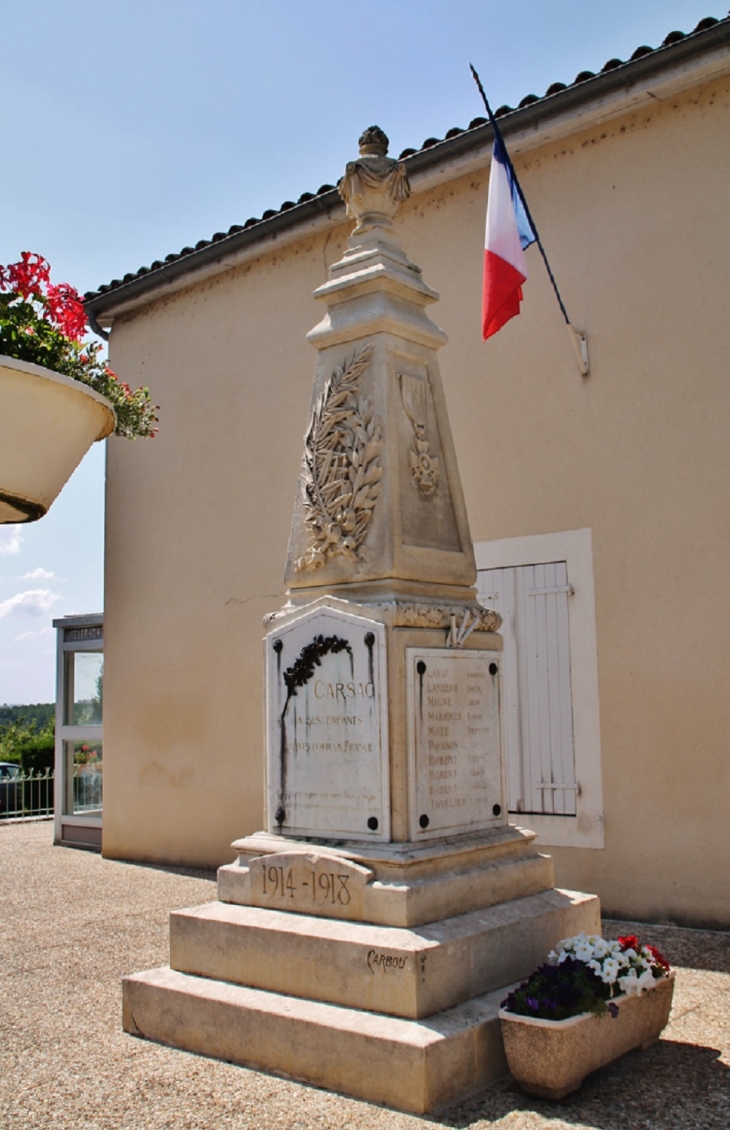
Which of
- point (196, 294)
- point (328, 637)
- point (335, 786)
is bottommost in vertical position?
point (335, 786)

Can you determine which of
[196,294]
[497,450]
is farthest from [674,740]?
[196,294]

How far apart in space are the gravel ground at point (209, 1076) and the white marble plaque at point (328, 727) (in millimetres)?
952

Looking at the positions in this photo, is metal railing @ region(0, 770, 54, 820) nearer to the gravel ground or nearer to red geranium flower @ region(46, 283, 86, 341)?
the gravel ground

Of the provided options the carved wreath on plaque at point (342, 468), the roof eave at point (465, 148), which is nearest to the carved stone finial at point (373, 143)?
the carved wreath on plaque at point (342, 468)

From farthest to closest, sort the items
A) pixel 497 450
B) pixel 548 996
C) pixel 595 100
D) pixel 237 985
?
1. pixel 497 450
2. pixel 595 100
3. pixel 237 985
4. pixel 548 996

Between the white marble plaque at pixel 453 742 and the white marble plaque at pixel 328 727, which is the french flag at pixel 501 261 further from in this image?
the white marble plaque at pixel 328 727

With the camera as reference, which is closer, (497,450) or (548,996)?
(548,996)

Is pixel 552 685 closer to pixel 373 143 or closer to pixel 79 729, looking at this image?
pixel 373 143

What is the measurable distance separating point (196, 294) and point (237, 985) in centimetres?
674

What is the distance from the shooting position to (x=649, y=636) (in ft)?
19.4

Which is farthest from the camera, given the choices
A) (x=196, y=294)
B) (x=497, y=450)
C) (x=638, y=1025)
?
(x=196, y=294)

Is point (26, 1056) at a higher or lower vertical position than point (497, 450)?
lower

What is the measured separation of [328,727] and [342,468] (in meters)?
1.10

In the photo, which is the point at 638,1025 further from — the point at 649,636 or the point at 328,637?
the point at 649,636
